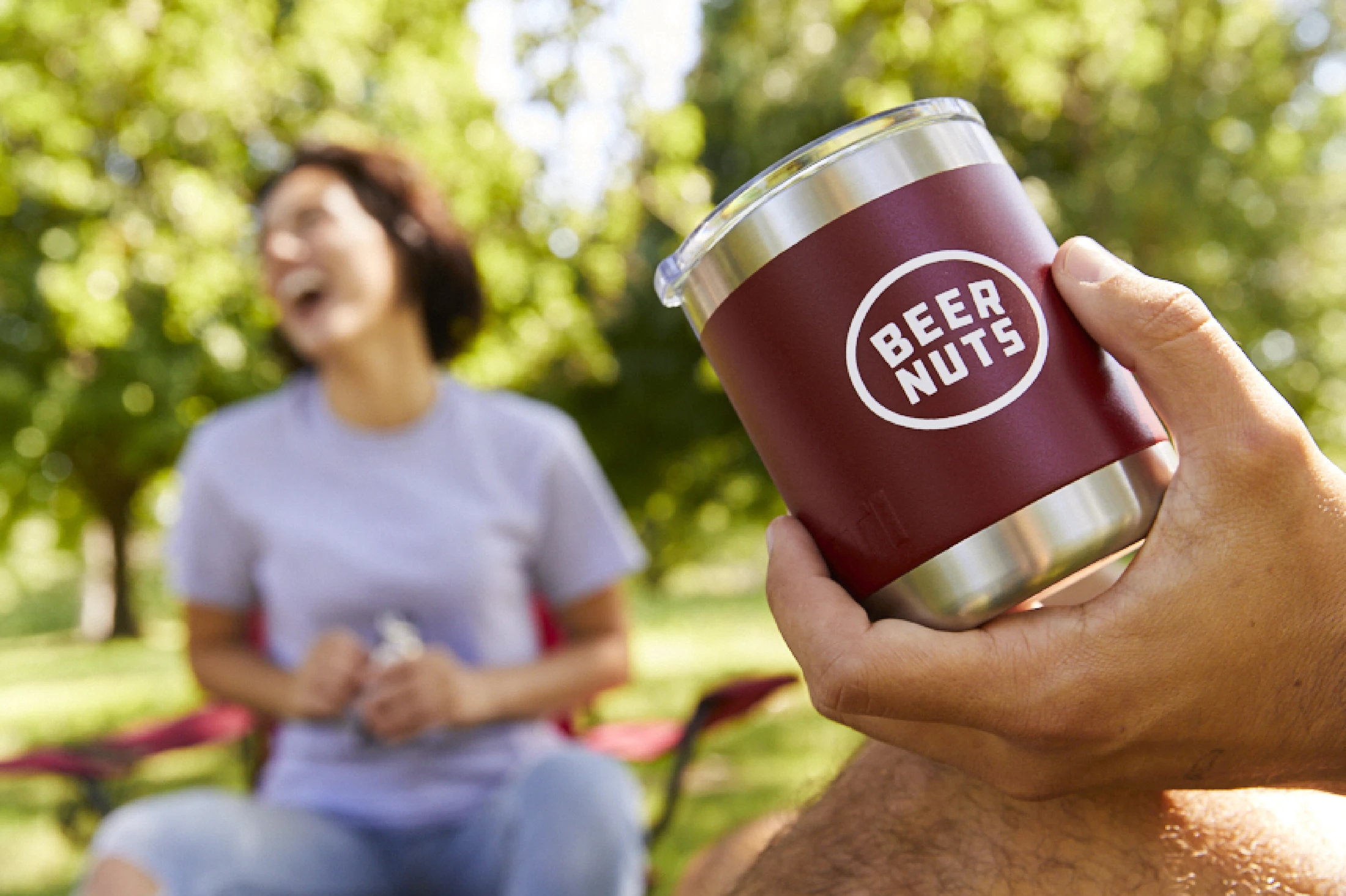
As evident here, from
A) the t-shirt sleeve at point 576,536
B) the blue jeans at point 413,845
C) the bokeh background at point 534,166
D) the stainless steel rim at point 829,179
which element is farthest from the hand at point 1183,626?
the bokeh background at point 534,166

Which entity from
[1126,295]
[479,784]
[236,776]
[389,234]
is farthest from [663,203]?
[1126,295]

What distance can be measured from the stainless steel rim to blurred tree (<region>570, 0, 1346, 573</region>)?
5402mm

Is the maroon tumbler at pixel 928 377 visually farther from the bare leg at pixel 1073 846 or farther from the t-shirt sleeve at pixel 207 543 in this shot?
the t-shirt sleeve at pixel 207 543

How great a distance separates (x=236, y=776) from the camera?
544 cm

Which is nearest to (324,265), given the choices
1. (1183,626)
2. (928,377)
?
(928,377)

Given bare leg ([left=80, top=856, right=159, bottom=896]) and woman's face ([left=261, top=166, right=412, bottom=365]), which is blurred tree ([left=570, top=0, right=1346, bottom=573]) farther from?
bare leg ([left=80, top=856, right=159, bottom=896])

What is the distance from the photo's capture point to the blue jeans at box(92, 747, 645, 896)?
1744 mm

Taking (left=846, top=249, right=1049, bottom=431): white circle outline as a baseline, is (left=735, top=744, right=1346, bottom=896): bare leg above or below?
below

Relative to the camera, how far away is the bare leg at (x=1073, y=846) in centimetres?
91

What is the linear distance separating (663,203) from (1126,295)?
8.35 m

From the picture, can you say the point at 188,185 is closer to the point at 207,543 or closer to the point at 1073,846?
the point at 207,543

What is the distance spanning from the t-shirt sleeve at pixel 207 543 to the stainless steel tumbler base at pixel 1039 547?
201 centimetres

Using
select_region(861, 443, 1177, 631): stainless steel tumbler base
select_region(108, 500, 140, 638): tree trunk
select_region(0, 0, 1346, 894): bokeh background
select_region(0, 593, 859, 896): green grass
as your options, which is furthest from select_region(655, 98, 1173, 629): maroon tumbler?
select_region(108, 500, 140, 638): tree trunk

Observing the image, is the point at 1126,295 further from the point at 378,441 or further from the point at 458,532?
the point at 378,441
